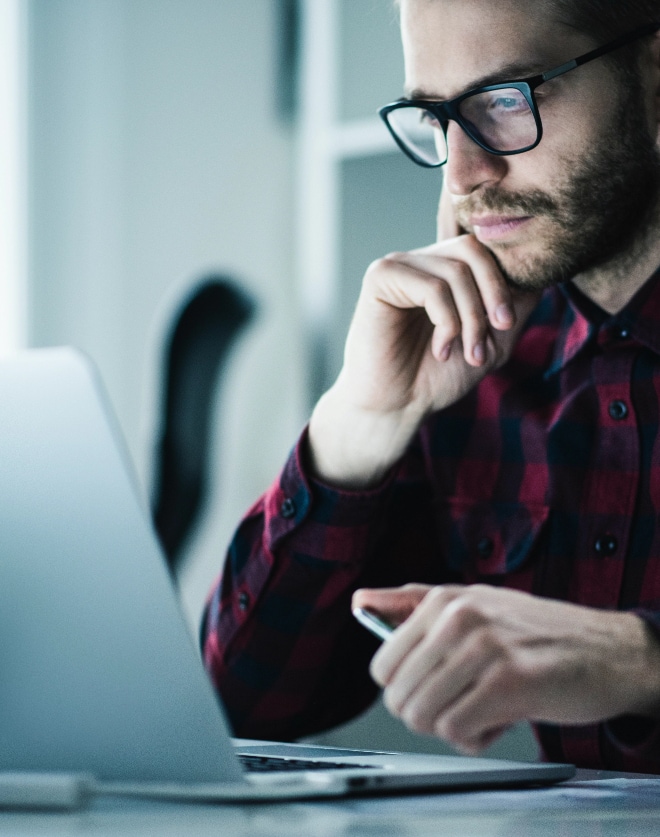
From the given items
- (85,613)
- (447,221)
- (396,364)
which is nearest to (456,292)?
(396,364)

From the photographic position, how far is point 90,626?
59 cm

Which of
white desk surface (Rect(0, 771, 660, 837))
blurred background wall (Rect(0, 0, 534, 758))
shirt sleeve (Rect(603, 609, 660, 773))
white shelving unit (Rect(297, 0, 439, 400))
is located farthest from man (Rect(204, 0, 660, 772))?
blurred background wall (Rect(0, 0, 534, 758))

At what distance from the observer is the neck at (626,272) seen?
132cm

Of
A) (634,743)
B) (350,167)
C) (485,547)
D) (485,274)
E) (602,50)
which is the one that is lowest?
(634,743)

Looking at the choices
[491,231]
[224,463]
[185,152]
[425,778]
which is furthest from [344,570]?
[185,152]

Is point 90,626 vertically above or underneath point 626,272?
underneath

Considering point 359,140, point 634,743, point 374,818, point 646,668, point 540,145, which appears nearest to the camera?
point 374,818

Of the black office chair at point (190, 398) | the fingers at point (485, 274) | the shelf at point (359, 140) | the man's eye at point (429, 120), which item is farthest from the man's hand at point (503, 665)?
the shelf at point (359, 140)

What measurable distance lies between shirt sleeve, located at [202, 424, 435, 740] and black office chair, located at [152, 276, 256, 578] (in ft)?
3.54

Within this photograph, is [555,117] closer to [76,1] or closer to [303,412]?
[303,412]

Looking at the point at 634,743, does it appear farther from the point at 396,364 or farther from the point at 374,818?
the point at 374,818

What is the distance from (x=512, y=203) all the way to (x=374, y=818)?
2.66ft

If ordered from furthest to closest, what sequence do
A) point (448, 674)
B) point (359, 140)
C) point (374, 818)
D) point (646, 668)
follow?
1. point (359, 140)
2. point (646, 668)
3. point (448, 674)
4. point (374, 818)

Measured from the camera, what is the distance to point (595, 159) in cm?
126
